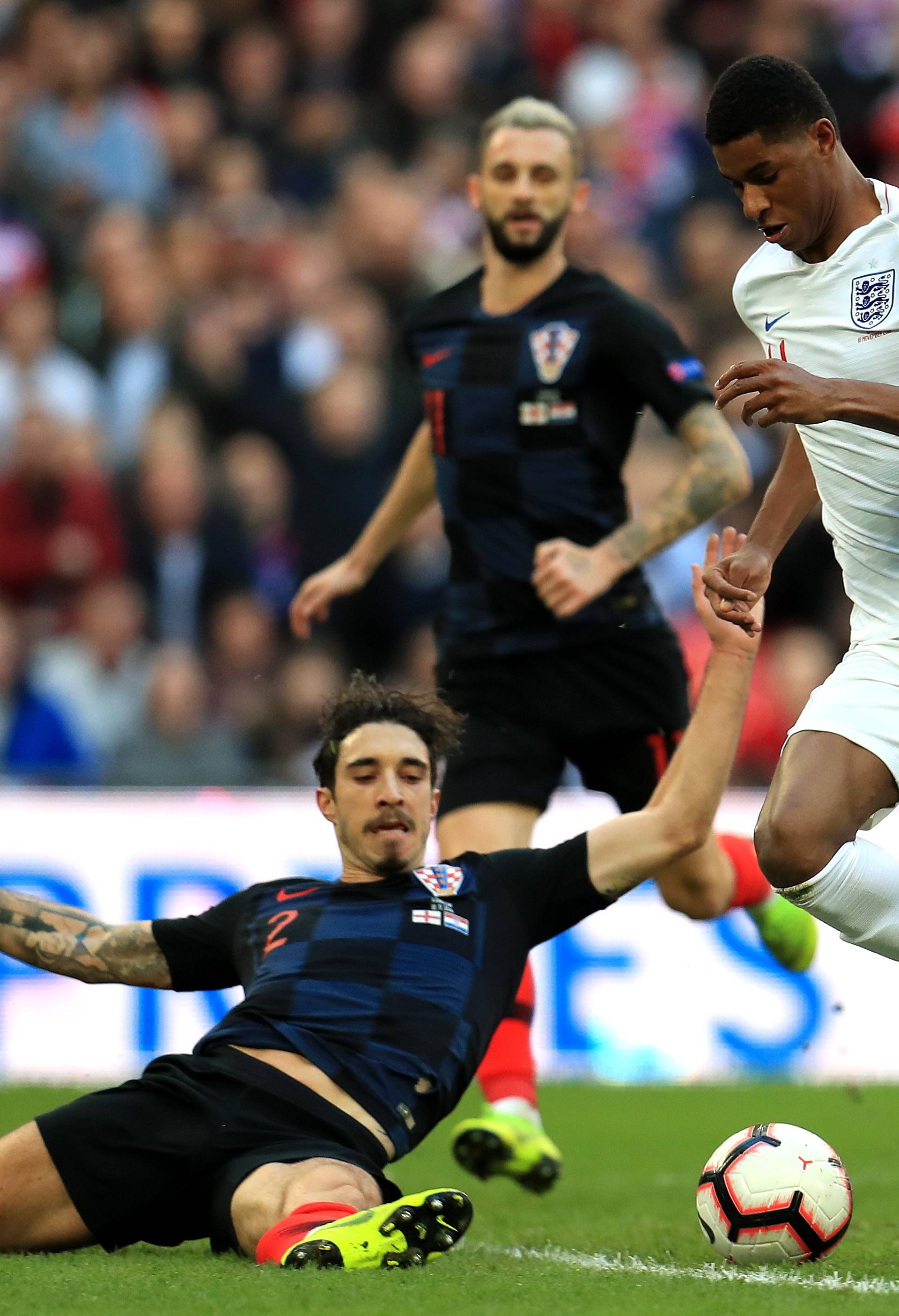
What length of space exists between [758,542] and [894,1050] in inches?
162

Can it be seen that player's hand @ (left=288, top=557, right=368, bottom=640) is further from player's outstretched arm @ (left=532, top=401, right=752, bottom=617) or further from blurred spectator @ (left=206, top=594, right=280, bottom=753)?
blurred spectator @ (left=206, top=594, right=280, bottom=753)

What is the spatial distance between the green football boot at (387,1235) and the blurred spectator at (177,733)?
4.75 metres

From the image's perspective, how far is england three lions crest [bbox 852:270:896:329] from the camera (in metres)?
3.91

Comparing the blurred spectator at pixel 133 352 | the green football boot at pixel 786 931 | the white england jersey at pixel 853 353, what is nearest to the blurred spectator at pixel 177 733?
the blurred spectator at pixel 133 352

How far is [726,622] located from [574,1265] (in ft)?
4.44

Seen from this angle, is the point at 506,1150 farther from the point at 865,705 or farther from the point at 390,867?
the point at 865,705

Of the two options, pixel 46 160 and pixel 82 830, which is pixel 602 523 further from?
pixel 46 160

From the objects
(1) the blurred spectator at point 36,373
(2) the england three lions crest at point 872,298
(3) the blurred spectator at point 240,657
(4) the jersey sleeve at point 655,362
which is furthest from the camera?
(1) the blurred spectator at point 36,373

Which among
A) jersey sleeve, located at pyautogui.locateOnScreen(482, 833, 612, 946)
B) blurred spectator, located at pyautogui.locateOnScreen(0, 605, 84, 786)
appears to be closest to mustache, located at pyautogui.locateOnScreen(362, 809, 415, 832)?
jersey sleeve, located at pyautogui.locateOnScreen(482, 833, 612, 946)

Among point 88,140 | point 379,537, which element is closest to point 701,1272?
point 379,537

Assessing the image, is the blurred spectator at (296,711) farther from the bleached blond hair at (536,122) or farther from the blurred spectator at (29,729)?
the bleached blond hair at (536,122)

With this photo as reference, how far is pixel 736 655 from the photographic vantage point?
424cm

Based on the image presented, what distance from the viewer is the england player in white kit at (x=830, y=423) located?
12.4 ft

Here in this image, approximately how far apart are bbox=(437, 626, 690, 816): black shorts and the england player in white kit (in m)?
1.29
